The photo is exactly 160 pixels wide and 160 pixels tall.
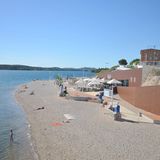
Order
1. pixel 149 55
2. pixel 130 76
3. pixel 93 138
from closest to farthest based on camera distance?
pixel 93 138 → pixel 130 76 → pixel 149 55

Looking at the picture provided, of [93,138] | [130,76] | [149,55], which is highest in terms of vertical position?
[149,55]

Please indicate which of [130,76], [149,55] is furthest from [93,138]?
[149,55]

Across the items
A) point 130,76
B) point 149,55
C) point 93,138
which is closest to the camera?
point 93,138

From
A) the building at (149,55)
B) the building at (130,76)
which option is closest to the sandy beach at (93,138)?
the building at (130,76)

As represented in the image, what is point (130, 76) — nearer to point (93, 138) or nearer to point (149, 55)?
point (149, 55)

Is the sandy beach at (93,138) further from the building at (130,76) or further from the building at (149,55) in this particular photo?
the building at (149,55)

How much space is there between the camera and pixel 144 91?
24.0m

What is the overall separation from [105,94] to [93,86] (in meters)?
10.4

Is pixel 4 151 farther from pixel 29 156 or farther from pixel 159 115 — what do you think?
pixel 159 115

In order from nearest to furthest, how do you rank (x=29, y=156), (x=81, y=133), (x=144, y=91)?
1. (x=29, y=156)
2. (x=81, y=133)
3. (x=144, y=91)

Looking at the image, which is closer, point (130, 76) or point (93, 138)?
point (93, 138)

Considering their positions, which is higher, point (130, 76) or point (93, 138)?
point (130, 76)

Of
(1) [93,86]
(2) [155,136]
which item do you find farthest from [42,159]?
(1) [93,86]

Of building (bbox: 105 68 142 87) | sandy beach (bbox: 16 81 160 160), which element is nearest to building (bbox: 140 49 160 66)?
building (bbox: 105 68 142 87)
